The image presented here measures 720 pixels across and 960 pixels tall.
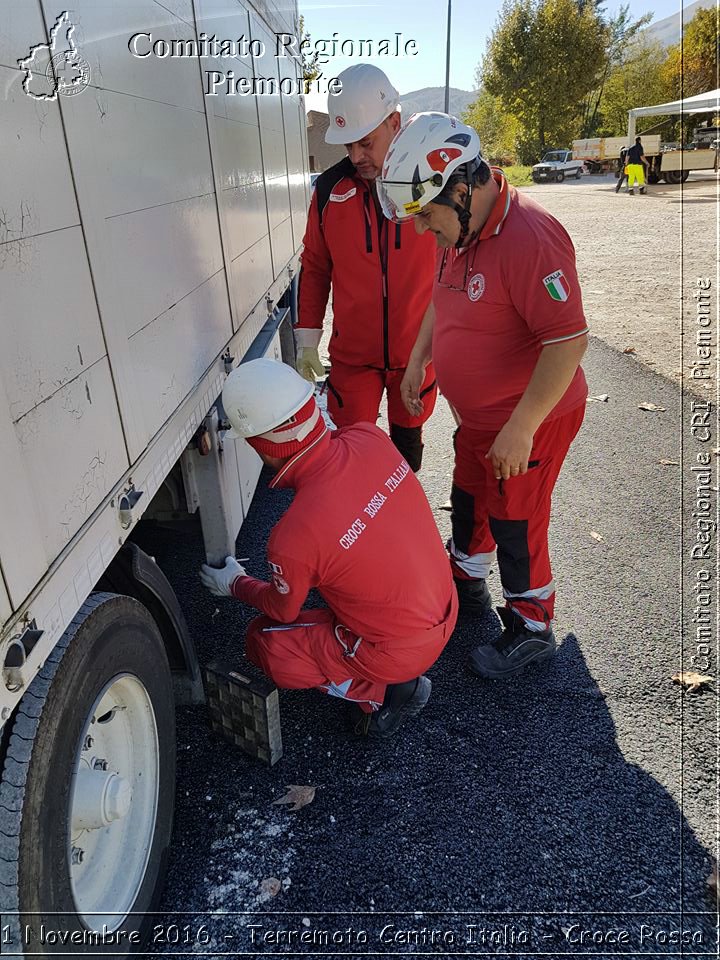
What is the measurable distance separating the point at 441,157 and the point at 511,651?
2.06m

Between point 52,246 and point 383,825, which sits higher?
point 52,246

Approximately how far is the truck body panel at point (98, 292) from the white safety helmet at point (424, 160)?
0.76 metres

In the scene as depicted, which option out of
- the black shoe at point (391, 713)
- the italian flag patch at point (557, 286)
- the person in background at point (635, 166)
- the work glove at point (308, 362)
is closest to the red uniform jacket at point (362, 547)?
the black shoe at point (391, 713)

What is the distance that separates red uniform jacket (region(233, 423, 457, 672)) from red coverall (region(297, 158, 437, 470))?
1265mm

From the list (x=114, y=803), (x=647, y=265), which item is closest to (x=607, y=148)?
(x=647, y=265)

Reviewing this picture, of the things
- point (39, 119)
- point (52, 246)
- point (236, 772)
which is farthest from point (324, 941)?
point (39, 119)

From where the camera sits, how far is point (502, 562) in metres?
3.23

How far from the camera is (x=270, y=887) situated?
2.33 meters

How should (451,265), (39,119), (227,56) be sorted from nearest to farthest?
1. (39,119)
2. (451,265)
3. (227,56)

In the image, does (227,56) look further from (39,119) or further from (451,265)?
(39,119)

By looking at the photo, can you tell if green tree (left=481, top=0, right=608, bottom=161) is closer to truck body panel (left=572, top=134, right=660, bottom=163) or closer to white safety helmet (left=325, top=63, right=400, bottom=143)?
truck body panel (left=572, top=134, right=660, bottom=163)

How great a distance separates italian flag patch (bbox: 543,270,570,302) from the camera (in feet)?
8.21

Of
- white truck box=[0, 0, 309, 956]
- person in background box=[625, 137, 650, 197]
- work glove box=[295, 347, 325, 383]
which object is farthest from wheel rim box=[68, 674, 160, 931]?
person in background box=[625, 137, 650, 197]

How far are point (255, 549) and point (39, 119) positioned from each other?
10.4 feet
